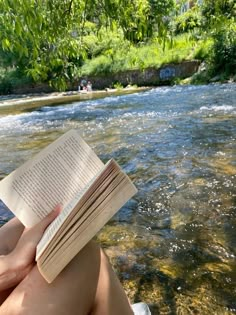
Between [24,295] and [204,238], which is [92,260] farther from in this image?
[204,238]

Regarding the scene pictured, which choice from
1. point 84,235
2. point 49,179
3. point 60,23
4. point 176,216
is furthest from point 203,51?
point 84,235

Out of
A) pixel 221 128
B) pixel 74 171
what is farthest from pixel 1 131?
pixel 74 171

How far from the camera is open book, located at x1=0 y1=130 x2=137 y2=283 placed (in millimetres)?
1046

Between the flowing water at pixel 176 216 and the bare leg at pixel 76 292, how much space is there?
85 centimetres

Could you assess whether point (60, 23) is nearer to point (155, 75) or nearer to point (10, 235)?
point (10, 235)

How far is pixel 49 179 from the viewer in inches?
48.6

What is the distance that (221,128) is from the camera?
6449 mm

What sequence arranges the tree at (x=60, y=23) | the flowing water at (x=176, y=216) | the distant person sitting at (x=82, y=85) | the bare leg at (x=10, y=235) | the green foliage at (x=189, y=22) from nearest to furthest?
the bare leg at (x=10, y=235)
the flowing water at (x=176, y=216)
the tree at (x=60, y=23)
the green foliage at (x=189, y=22)
the distant person sitting at (x=82, y=85)

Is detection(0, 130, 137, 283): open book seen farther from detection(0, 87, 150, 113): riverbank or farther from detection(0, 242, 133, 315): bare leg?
detection(0, 87, 150, 113): riverbank

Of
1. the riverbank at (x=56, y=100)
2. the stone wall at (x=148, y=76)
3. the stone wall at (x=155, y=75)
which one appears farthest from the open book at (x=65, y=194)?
the stone wall at (x=155, y=75)

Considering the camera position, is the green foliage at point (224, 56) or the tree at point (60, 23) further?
the green foliage at point (224, 56)

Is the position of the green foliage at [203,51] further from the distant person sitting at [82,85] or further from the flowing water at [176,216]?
the flowing water at [176,216]

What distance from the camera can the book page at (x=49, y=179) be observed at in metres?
1.19

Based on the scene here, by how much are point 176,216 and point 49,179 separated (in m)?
1.89
